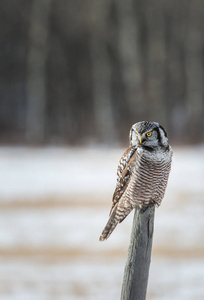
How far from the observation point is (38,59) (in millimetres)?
31172

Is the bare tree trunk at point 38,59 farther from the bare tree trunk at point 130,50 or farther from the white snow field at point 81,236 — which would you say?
the white snow field at point 81,236

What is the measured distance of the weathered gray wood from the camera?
365cm

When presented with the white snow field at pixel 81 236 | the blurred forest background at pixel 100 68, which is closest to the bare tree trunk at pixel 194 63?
the blurred forest background at pixel 100 68

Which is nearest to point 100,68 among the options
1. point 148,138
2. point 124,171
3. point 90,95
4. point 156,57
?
point 90,95

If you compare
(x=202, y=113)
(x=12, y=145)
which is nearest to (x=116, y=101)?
(x=202, y=113)

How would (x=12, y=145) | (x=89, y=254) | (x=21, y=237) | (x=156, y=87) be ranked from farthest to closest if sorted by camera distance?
(x=156, y=87) → (x=12, y=145) → (x=21, y=237) → (x=89, y=254)

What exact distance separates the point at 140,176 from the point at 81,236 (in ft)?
22.9

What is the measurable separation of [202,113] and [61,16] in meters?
8.27

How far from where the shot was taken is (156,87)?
32.7m

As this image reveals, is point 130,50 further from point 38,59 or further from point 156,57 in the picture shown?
point 38,59

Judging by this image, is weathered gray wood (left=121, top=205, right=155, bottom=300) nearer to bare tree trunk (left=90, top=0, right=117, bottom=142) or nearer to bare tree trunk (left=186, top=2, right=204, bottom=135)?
bare tree trunk (left=90, top=0, right=117, bottom=142)

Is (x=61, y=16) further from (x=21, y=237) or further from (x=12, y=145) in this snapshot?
(x=21, y=237)

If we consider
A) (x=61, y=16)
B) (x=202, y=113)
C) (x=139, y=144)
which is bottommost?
(x=139, y=144)

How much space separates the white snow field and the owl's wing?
3227mm
